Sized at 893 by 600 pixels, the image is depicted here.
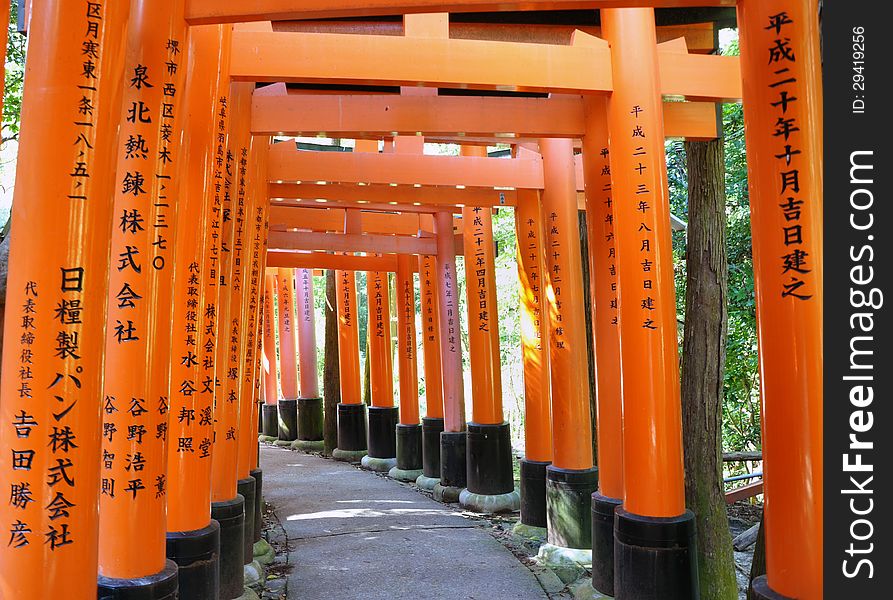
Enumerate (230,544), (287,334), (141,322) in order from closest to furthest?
(141,322), (230,544), (287,334)

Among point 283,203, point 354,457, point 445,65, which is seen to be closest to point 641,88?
point 445,65

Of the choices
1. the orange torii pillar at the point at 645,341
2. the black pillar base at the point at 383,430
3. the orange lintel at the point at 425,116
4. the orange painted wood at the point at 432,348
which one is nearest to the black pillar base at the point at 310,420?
the black pillar base at the point at 383,430

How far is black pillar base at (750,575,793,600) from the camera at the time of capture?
3020 millimetres

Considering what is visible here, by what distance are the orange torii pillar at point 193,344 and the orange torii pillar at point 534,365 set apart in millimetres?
3904

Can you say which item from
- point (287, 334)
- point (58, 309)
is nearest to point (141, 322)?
point (58, 309)

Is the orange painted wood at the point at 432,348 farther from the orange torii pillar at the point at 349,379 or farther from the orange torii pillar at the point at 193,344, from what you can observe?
the orange torii pillar at the point at 193,344

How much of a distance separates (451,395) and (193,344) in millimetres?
5853

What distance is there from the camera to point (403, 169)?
23.7ft

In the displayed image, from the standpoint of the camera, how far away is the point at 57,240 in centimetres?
274

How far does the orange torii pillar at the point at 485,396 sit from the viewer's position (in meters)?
9.13

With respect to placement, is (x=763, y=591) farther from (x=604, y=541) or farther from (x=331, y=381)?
(x=331, y=381)

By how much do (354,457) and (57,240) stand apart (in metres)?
11.2

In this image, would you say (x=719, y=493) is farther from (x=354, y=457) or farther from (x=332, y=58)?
(x=354, y=457)

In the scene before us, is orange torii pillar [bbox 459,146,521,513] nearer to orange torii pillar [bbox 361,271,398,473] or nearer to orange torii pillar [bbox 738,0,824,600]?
orange torii pillar [bbox 361,271,398,473]
